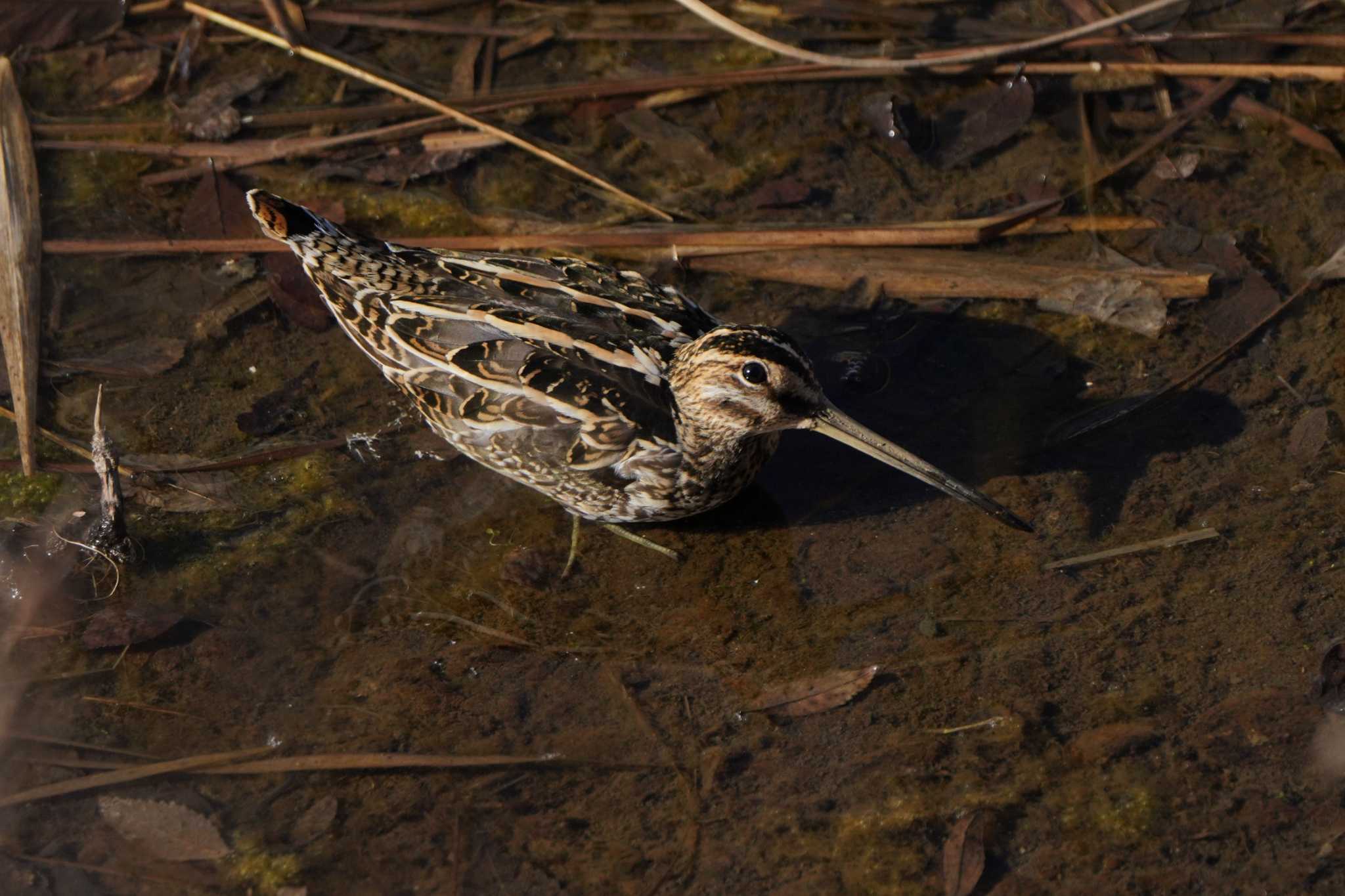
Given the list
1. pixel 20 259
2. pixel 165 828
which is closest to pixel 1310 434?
pixel 165 828

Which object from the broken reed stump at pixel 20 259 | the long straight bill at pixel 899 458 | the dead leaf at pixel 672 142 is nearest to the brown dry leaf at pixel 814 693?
the long straight bill at pixel 899 458

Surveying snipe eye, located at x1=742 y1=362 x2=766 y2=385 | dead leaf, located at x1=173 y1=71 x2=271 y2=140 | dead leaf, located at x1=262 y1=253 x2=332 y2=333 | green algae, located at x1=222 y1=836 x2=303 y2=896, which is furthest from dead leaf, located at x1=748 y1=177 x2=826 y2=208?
green algae, located at x1=222 y1=836 x2=303 y2=896

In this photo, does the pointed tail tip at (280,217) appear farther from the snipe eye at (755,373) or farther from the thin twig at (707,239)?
the snipe eye at (755,373)

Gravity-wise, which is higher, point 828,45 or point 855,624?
point 828,45

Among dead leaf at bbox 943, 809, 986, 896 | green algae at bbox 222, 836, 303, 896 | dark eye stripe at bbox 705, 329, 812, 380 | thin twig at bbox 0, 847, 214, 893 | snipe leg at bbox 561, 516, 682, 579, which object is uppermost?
A: dark eye stripe at bbox 705, 329, 812, 380

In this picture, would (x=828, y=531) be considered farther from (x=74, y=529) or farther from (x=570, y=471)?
(x=74, y=529)

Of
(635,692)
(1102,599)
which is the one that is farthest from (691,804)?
(1102,599)

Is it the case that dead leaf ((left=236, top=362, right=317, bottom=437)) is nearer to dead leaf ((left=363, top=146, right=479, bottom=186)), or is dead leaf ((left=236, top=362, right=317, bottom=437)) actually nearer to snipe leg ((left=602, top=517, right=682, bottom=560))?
dead leaf ((left=363, top=146, right=479, bottom=186))
